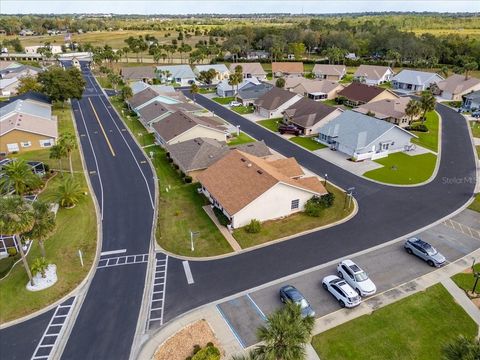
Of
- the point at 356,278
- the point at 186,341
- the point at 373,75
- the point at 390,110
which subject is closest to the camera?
the point at 186,341

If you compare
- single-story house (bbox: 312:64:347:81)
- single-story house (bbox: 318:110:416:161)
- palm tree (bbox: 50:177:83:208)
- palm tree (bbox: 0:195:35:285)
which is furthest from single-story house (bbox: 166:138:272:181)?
single-story house (bbox: 312:64:347:81)

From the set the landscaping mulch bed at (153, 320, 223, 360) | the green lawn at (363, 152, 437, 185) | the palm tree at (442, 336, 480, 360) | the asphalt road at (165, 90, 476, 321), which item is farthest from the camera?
the green lawn at (363, 152, 437, 185)

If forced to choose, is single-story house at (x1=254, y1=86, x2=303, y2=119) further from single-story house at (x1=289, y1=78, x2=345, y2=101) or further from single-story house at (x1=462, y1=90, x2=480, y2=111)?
single-story house at (x1=462, y1=90, x2=480, y2=111)

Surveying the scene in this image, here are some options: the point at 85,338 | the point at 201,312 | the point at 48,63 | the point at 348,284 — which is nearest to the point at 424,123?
the point at 348,284

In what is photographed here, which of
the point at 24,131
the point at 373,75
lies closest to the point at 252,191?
the point at 24,131

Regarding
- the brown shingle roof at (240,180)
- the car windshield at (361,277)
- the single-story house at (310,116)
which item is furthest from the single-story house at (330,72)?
the car windshield at (361,277)

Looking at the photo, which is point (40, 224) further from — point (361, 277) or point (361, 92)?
point (361, 92)
